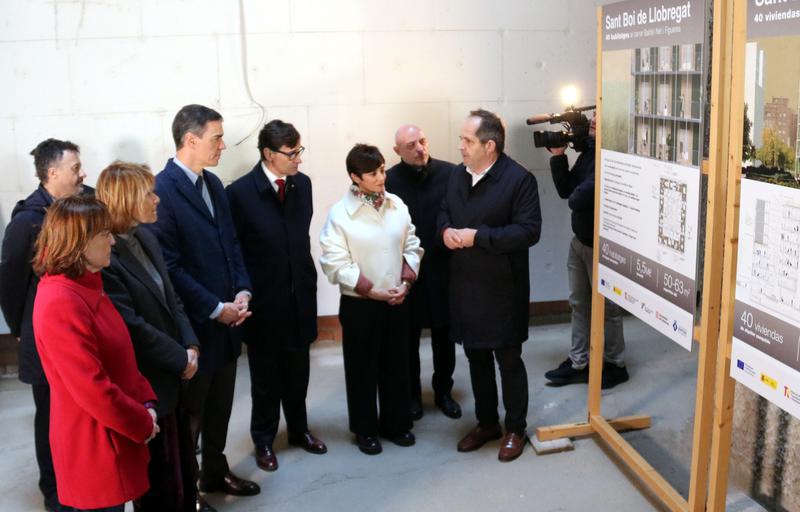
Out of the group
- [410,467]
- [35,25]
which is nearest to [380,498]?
[410,467]

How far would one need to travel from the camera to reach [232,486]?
3453 mm

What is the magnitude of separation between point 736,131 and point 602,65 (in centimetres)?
103

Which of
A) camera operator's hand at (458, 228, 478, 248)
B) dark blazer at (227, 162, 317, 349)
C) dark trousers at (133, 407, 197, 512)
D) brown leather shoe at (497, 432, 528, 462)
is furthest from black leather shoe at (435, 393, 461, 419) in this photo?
dark trousers at (133, 407, 197, 512)

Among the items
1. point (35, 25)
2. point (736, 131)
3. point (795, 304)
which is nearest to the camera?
point (795, 304)

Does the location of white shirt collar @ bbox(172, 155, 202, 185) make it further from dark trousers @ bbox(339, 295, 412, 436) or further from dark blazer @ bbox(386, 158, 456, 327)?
dark blazer @ bbox(386, 158, 456, 327)

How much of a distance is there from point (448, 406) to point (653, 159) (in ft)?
5.62

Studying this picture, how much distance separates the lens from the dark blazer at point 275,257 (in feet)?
11.6

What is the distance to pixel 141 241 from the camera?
2697mm

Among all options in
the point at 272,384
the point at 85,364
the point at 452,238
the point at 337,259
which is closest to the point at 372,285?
the point at 337,259

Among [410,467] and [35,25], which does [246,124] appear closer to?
[35,25]

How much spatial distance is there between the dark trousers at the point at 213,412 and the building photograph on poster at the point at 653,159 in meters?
1.65

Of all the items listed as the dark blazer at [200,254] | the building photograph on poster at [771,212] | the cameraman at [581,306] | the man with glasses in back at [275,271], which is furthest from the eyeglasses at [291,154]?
the building photograph on poster at [771,212]

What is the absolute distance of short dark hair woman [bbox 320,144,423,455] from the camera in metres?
3.57

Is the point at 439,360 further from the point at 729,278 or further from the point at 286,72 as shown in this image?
the point at 286,72
